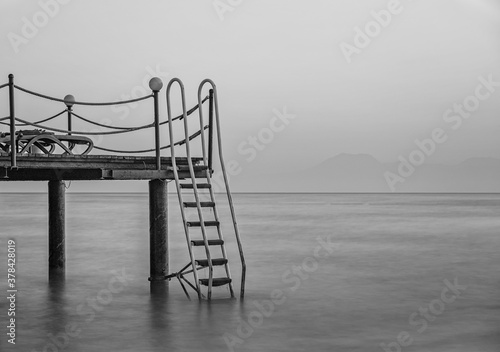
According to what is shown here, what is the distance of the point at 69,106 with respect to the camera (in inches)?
674

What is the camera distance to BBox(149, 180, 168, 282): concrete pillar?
47.0 ft

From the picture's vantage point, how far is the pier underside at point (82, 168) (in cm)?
1244

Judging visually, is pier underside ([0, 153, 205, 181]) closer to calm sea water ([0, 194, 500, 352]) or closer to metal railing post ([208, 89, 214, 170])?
metal railing post ([208, 89, 214, 170])

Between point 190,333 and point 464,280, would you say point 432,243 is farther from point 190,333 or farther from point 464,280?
point 190,333

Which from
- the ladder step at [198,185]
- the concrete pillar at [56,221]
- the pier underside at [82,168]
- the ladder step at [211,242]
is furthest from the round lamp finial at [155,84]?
the concrete pillar at [56,221]

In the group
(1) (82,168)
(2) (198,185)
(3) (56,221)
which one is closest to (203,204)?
(2) (198,185)

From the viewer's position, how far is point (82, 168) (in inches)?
512

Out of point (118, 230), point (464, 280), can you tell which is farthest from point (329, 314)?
point (118, 230)

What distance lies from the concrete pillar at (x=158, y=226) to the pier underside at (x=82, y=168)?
677mm

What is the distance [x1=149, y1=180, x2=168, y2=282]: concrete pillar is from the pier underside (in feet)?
2.22

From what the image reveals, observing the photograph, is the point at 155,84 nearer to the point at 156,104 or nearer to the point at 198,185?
the point at 156,104

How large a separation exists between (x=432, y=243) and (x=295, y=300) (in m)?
16.8

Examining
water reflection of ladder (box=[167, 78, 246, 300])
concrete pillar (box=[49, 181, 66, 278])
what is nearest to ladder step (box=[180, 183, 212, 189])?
water reflection of ladder (box=[167, 78, 246, 300])

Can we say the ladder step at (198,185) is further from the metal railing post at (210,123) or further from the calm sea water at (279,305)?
the calm sea water at (279,305)
